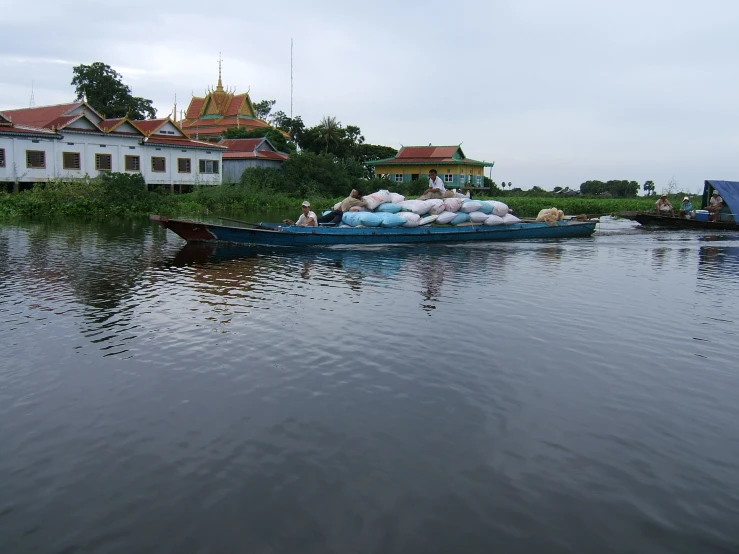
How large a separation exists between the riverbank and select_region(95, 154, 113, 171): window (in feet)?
7.34

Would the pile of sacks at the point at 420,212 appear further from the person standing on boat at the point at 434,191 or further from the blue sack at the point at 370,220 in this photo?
the person standing on boat at the point at 434,191

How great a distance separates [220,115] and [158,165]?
70.5 feet

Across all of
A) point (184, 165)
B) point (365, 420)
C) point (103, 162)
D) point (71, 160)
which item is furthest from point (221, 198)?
point (365, 420)

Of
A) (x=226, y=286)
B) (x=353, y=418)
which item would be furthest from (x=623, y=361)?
(x=226, y=286)

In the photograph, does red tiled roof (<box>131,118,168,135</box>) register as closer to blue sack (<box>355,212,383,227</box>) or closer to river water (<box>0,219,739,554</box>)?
blue sack (<box>355,212,383,227</box>)

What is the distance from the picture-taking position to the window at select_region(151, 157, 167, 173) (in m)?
36.9

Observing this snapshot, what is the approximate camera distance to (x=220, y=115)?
187 ft

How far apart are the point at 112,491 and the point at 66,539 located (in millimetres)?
549

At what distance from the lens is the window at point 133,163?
117ft

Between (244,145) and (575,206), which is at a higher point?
(244,145)

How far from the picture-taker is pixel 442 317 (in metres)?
9.62

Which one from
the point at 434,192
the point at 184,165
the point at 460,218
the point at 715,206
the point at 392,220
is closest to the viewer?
the point at 392,220

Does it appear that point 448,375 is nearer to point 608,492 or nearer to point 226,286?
point 608,492

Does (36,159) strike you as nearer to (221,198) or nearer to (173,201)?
(173,201)
